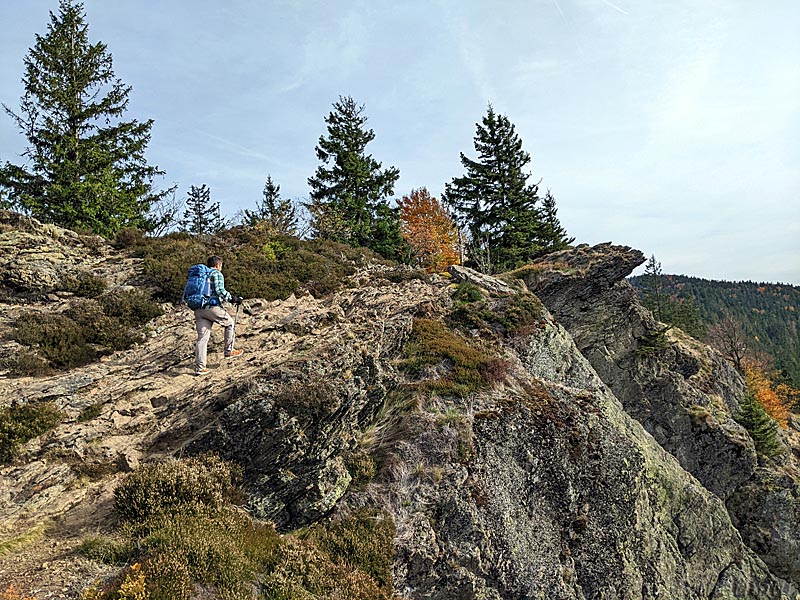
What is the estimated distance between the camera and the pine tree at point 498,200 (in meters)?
36.0

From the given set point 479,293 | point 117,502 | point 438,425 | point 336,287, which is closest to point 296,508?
point 117,502

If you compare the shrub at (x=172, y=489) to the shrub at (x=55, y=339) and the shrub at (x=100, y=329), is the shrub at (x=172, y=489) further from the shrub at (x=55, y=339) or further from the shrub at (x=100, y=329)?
the shrub at (x=100, y=329)

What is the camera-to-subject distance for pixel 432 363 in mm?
14086

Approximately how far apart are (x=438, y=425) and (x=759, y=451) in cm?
2969

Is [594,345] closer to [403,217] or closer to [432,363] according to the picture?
[432,363]

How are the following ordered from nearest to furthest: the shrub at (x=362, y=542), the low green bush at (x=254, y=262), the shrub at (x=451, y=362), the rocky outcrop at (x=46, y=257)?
the shrub at (x=362, y=542), the shrub at (x=451, y=362), the rocky outcrop at (x=46, y=257), the low green bush at (x=254, y=262)

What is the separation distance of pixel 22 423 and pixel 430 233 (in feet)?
104

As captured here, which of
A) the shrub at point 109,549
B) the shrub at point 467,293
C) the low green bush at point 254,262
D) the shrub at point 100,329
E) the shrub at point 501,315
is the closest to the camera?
the shrub at point 109,549

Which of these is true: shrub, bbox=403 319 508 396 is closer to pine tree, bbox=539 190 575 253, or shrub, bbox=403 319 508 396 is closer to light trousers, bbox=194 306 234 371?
light trousers, bbox=194 306 234 371

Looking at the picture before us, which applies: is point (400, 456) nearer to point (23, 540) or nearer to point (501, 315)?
point (23, 540)

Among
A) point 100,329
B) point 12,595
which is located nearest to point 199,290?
point 100,329

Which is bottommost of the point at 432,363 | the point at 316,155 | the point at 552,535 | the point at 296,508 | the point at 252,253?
the point at 552,535

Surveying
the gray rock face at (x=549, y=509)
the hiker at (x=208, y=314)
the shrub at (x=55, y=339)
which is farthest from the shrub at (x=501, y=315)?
the shrub at (x=55, y=339)

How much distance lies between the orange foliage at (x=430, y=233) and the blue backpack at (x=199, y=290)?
25.0 meters
